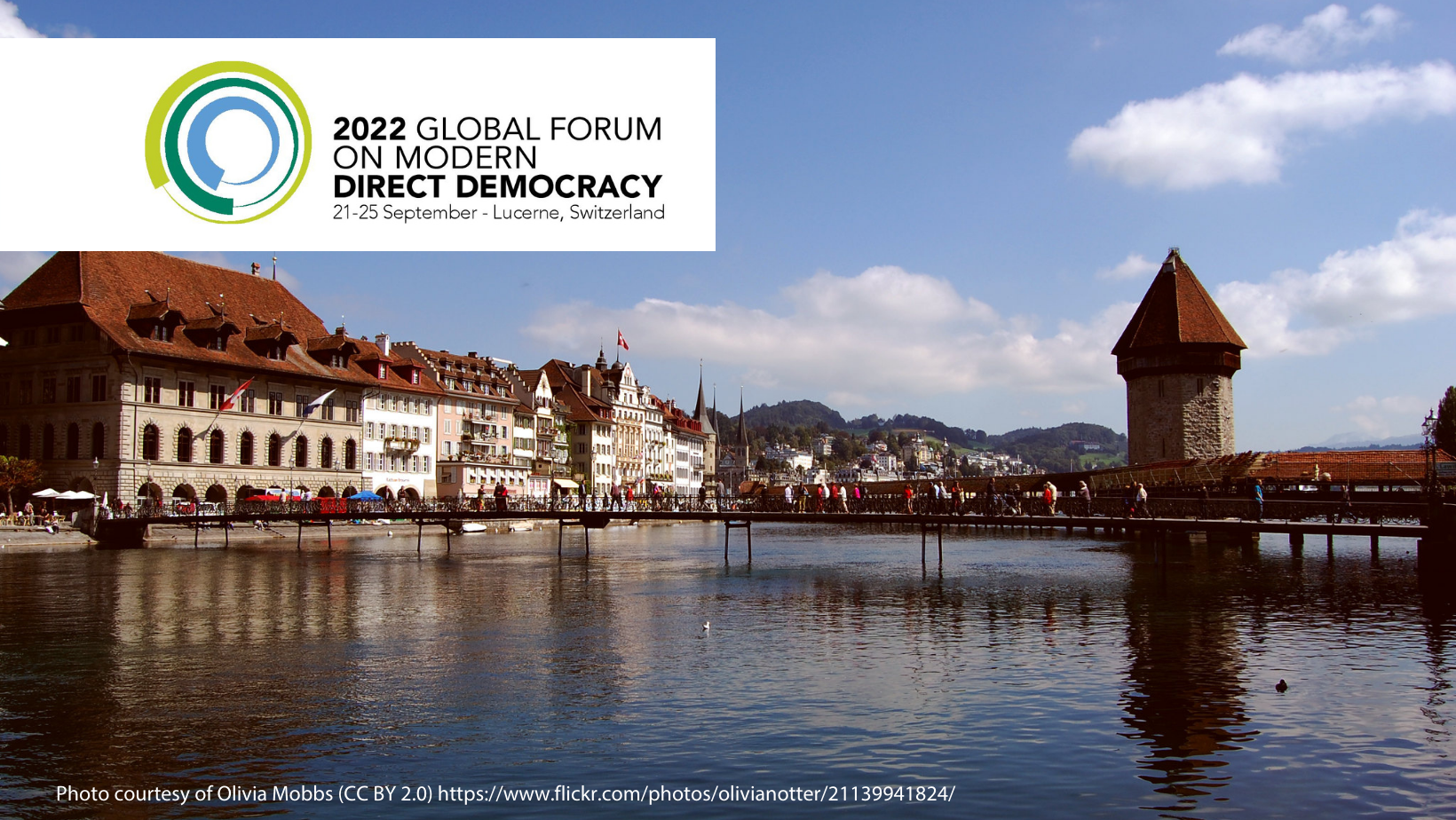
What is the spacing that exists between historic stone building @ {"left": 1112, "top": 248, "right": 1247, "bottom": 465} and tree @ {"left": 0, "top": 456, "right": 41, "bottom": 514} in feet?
242

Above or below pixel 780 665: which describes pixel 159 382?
above

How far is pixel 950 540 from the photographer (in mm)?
89062

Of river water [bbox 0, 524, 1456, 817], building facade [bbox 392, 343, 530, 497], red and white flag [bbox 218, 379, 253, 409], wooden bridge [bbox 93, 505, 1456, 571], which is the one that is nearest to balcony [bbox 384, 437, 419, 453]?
building facade [bbox 392, 343, 530, 497]

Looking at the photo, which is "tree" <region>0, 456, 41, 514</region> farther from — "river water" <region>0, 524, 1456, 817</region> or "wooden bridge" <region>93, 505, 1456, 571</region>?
"river water" <region>0, 524, 1456, 817</region>

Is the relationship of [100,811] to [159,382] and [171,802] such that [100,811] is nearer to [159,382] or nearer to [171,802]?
Result: [171,802]

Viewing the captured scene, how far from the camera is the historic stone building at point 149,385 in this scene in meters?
69.6

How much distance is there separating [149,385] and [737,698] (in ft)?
202

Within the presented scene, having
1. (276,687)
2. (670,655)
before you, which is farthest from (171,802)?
(670,655)

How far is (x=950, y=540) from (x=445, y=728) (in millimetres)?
73769

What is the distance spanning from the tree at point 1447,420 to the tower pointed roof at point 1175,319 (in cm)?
3059

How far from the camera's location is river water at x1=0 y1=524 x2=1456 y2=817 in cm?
1538

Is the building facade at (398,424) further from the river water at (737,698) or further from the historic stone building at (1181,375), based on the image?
the historic stone building at (1181,375)

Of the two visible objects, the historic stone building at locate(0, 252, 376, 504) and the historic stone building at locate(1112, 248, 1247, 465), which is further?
the historic stone building at locate(1112, 248, 1247, 465)

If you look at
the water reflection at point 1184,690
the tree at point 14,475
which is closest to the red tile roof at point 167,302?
the tree at point 14,475
